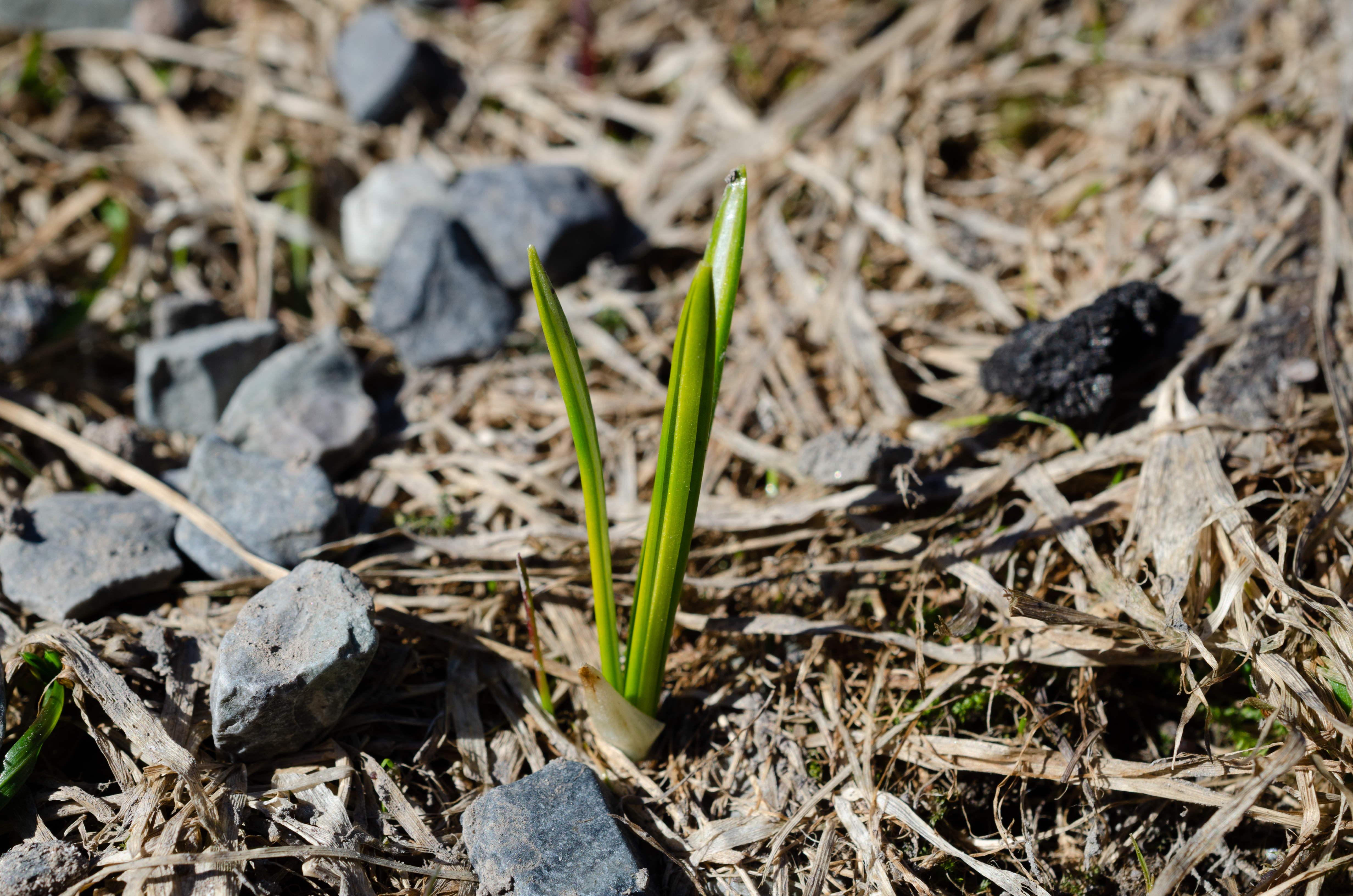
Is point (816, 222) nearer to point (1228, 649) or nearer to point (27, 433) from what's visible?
point (1228, 649)

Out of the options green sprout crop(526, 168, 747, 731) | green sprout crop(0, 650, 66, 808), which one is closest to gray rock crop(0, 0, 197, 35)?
green sprout crop(0, 650, 66, 808)

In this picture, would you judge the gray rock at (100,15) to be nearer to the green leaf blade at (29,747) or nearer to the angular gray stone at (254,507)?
the angular gray stone at (254,507)

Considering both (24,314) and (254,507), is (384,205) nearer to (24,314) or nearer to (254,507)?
(24,314)

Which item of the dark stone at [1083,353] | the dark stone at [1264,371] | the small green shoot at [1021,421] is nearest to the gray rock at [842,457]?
the small green shoot at [1021,421]

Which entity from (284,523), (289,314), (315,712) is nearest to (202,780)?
(315,712)

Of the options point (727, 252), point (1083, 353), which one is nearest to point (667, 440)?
point (727, 252)

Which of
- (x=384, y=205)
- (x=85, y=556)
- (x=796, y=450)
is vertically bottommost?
(x=85, y=556)

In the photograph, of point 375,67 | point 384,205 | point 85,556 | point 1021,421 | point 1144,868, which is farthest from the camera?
point 375,67
